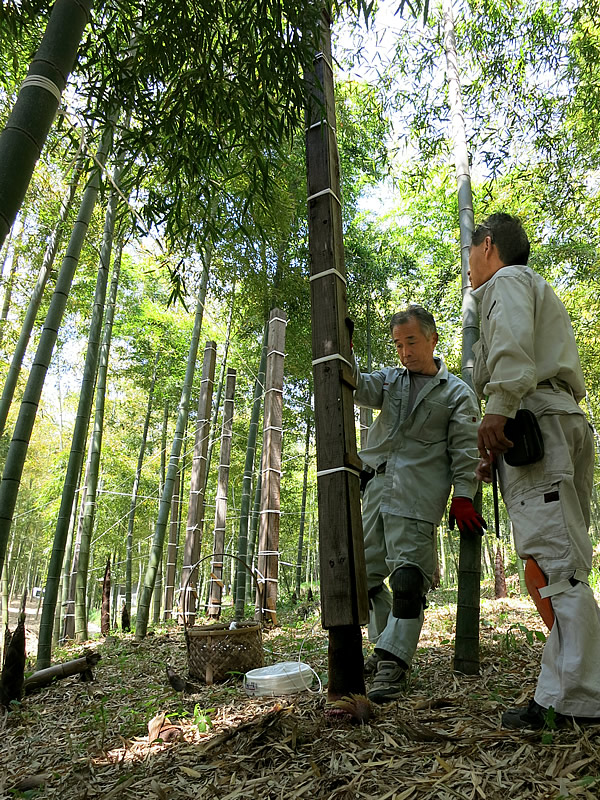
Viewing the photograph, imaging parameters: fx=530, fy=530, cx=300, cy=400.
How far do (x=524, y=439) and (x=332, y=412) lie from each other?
2.31 feet

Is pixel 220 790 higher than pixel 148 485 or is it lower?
lower

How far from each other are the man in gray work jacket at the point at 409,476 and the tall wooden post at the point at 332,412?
0.31m

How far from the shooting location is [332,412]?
6.81ft

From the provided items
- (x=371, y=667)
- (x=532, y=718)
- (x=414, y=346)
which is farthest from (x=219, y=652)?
(x=414, y=346)

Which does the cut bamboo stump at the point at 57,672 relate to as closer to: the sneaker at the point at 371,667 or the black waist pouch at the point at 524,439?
the sneaker at the point at 371,667

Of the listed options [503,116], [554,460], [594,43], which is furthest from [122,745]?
[594,43]

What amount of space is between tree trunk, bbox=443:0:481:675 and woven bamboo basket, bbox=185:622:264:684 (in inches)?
51.0

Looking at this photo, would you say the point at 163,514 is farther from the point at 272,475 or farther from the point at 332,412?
the point at 332,412

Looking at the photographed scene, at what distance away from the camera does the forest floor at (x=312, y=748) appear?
53.1 inches

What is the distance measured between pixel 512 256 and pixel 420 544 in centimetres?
127

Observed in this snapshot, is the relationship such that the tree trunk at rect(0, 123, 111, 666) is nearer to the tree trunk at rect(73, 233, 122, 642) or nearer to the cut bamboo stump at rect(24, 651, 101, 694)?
the cut bamboo stump at rect(24, 651, 101, 694)

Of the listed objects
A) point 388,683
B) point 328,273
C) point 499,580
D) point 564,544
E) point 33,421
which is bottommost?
point 388,683

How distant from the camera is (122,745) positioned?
84.2 inches

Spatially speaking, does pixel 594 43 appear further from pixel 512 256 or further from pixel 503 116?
pixel 512 256
